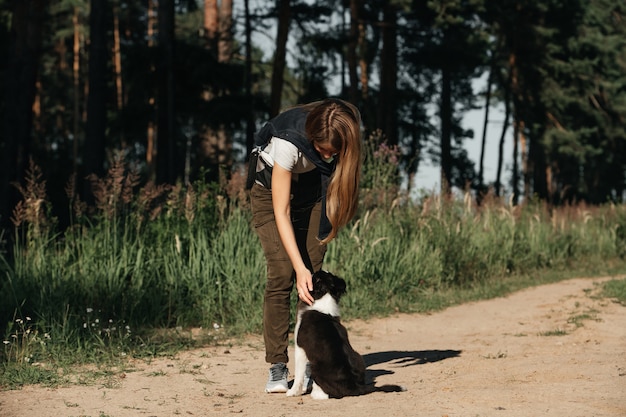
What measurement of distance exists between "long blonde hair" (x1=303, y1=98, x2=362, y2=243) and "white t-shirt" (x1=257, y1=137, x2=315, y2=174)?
150 mm

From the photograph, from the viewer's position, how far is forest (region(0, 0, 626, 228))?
63.0 ft

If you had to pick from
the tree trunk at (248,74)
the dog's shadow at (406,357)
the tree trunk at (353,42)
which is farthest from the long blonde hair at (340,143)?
the tree trunk at (353,42)

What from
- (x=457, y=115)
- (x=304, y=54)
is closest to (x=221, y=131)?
(x=304, y=54)

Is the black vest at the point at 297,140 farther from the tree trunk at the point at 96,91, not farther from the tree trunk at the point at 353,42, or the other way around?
the tree trunk at the point at 353,42

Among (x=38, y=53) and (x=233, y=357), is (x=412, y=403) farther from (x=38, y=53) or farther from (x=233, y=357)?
(x=38, y=53)

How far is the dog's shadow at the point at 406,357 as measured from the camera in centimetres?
688

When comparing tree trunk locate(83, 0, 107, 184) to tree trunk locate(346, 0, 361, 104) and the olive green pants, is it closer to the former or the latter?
tree trunk locate(346, 0, 361, 104)

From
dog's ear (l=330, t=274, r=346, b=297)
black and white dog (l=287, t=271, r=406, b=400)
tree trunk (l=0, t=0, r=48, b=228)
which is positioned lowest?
black and white dog (l=287, t=271, r=406, b=400)

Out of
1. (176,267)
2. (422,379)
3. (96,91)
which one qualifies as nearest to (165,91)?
(96,91)

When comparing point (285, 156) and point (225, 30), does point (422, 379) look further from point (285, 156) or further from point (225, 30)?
point (225, 30)

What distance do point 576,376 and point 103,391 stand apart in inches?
131

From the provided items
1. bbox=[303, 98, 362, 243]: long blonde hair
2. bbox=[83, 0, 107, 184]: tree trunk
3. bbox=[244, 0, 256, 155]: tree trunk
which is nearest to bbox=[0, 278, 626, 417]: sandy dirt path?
bbox=[303, 98, 362, 243]: long blonde hair

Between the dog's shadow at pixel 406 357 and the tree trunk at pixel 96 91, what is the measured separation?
1215 centimetres

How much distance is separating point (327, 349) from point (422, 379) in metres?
1.20
